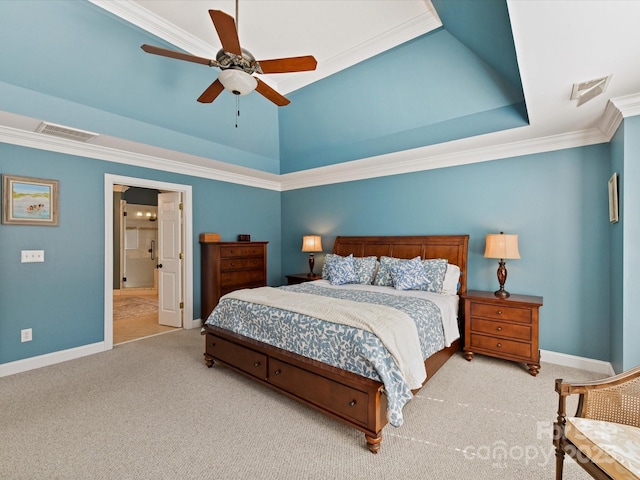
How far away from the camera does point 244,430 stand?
2223 millimetres

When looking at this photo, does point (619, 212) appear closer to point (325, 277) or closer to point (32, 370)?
point (325, 277)

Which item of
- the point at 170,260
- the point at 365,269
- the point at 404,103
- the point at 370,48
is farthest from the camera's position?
the point at 170,260

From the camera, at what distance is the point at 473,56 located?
9.45ft

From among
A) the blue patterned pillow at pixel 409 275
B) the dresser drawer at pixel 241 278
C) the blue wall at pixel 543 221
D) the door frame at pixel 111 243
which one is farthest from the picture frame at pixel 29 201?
the blue wall at pixel 543 221

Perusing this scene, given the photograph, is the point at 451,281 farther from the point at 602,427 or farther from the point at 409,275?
the point at 602,427

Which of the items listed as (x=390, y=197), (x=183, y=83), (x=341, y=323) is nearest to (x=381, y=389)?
(x=341, y=323)

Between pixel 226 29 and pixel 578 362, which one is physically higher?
pixel 226 29

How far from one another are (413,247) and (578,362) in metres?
2.19

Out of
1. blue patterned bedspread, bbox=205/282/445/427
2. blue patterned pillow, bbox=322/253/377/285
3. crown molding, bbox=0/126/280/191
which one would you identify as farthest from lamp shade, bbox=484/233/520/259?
crown molding, bbox=0/126/280/191

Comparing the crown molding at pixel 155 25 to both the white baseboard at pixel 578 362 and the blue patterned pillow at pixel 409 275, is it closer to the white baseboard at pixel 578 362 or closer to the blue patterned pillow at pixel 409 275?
the blue patterned pillow at pixel 409 275

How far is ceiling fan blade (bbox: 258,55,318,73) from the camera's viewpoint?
229cm

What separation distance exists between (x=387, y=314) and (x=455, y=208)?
93.0 inches

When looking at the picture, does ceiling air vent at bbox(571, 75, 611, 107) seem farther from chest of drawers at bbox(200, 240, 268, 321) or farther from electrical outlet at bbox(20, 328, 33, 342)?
electrical outlet at bbox(20, 328, 33, 342)

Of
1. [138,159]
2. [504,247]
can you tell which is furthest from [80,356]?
[504,247]
